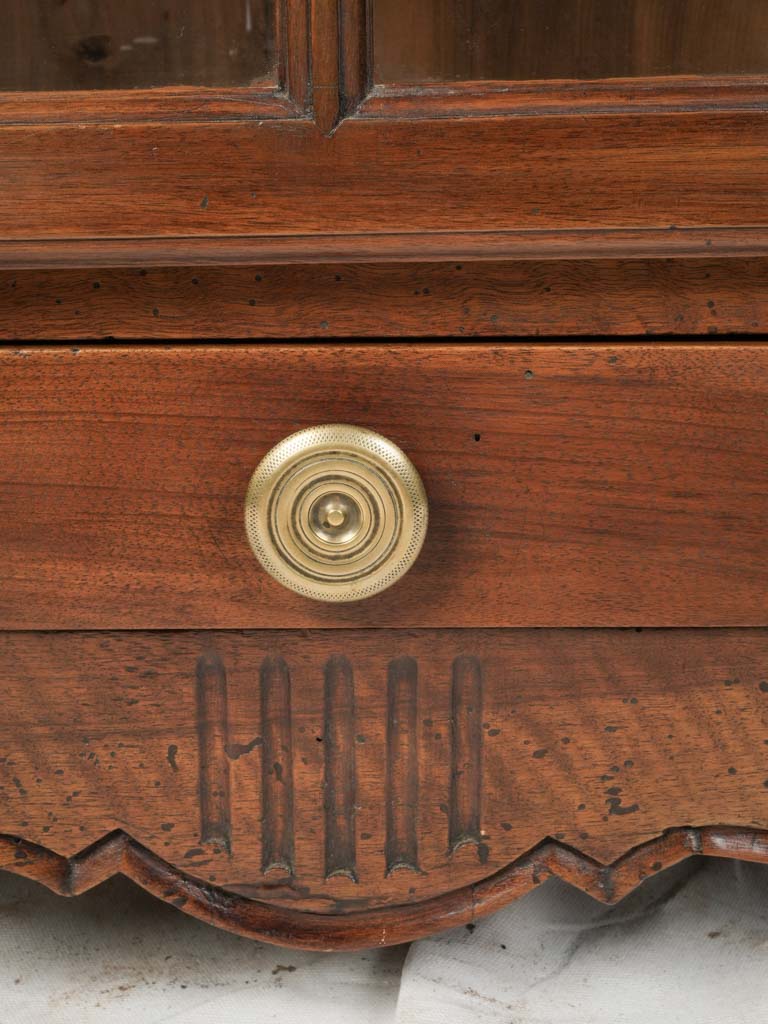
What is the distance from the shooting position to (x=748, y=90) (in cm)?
45

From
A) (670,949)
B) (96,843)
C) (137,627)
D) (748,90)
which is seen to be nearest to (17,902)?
(96,843)

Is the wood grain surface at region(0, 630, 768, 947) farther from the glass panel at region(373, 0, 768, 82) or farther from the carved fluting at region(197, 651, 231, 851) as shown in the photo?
the glass panel at region(373, 0, 768, 82)

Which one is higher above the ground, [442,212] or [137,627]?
[442,212]

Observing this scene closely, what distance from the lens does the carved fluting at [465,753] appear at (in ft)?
1.73

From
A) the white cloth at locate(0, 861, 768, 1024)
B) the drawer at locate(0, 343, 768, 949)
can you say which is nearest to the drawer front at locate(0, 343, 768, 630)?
the drawer at locate(0, 343, 768, 949)

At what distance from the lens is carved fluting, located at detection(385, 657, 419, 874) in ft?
1.74

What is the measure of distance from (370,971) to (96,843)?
18 centimetres

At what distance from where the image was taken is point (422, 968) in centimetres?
61

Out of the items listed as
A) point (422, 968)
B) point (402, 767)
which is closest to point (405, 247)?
point (402, 767)

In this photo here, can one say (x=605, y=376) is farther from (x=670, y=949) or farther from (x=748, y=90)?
(x=670, y=949)

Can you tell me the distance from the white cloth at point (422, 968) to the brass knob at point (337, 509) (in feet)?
0.86

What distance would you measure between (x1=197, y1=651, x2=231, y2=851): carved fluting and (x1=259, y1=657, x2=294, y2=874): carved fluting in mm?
18

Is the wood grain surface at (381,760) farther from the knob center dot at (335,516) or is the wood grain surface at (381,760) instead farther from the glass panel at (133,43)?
the glass panel at (133,43)

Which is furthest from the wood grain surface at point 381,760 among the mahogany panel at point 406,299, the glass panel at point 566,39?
the glass panel at point 566,39
